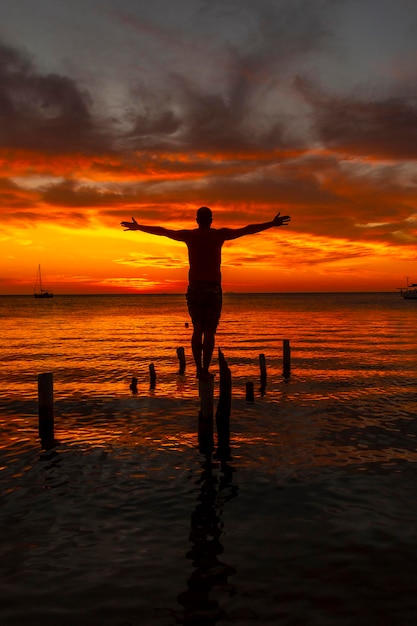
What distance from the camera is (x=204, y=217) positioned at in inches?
407

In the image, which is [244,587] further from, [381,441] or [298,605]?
[381,441]

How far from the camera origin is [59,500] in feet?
27.6

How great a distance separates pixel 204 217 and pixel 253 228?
1.11m

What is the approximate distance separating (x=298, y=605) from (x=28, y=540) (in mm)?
3723

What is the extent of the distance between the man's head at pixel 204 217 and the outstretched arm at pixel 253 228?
1.35ft

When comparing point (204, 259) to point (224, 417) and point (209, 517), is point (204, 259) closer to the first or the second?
point (224, 417)

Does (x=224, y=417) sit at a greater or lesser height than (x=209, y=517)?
greater

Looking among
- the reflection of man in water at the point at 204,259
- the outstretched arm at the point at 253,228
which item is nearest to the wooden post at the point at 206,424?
the reflection of man in water at the point at 204,259

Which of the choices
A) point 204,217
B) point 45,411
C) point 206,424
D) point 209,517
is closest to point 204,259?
point 204,217

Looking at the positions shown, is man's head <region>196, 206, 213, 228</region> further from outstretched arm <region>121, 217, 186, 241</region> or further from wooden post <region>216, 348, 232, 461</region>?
wooden post <region>216, 348, 232, 461</region>

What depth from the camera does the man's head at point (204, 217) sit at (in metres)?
10.3

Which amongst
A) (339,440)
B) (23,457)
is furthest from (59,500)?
(339,440)

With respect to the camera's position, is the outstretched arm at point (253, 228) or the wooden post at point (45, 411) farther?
the wooden post at point (45, 411)

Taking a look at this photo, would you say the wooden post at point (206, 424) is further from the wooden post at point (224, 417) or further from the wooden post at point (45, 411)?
the wooden post at point (45, 411)
